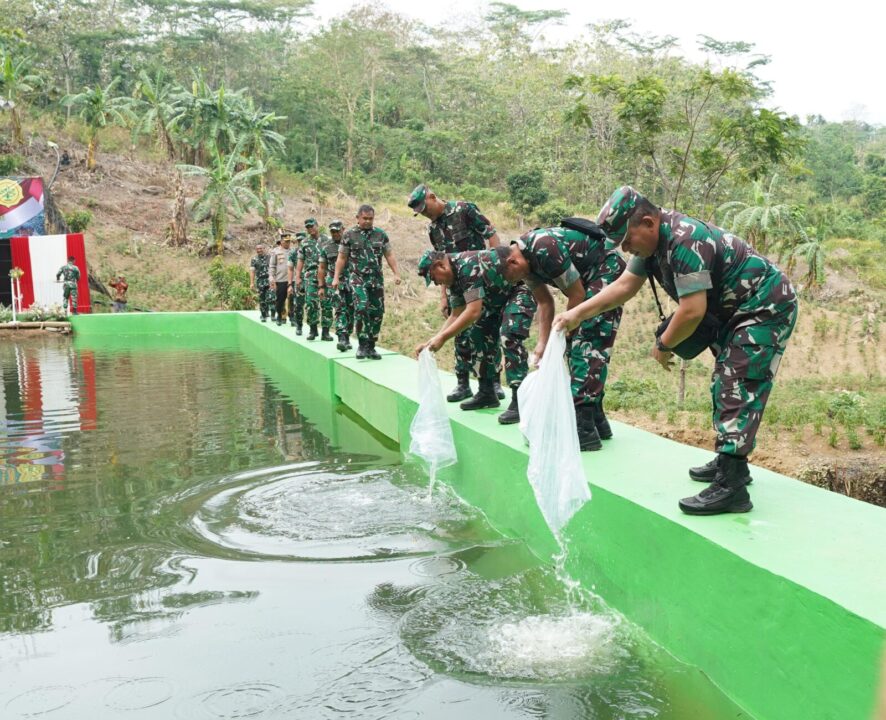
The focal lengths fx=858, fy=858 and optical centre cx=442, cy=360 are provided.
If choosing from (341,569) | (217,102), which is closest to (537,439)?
(341,569)

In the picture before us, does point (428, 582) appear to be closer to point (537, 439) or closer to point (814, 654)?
point (537, 439)

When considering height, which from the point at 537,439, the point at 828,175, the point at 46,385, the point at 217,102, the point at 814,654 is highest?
the point at 217,102

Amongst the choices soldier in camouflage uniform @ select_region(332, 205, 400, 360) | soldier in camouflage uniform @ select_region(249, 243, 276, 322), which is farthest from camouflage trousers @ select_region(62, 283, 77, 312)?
soldier in camouflage uniform @ select_region(332, 205, 400, 360)

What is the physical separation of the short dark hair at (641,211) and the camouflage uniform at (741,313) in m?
0.07

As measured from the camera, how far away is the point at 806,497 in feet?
11.1

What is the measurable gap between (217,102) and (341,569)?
26071 millimetres

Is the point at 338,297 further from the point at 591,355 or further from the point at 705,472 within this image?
the point at 705,472

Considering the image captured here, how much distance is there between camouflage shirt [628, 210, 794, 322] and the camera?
311 cm

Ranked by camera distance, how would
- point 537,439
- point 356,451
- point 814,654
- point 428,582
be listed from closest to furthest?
1. point 814,654
2. point 537,439
3. point 428,582
4. point 356,451

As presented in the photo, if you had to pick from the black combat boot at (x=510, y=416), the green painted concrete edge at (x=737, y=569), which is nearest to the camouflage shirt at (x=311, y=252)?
the black combat boot at (x=510, y=416)

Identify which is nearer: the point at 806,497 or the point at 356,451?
the point at 806,497

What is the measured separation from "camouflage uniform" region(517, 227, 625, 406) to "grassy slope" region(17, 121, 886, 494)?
3373 millimetres

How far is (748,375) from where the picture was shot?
3164 mm

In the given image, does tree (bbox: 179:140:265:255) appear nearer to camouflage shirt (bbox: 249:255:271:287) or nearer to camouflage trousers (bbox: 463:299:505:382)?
camouflage shirt (bbox: 249:255:271:287)
